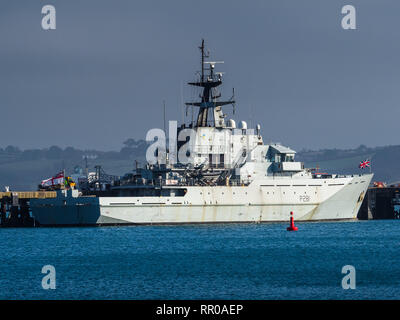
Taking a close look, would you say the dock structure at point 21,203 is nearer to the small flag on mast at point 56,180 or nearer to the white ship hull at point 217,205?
the small flag on mast at point 56,180

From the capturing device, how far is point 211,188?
60.4 m

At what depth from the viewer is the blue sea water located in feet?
104

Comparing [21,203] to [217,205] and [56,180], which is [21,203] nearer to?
[56,180]

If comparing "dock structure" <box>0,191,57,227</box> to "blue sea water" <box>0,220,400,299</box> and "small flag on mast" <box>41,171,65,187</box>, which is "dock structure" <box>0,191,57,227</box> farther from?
"blue sea water" <box>0,220,400,299</box>

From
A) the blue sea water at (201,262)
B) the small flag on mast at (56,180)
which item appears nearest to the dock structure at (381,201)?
the blue sea water at (201,262)

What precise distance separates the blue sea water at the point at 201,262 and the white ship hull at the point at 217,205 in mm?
1309

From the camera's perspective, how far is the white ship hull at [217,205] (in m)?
59.0

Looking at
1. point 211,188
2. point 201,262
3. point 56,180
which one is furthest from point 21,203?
point 201,262

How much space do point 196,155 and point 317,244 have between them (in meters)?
18.6

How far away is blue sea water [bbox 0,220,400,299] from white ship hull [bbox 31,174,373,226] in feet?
4.29

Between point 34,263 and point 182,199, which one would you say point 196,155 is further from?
point 34,263
